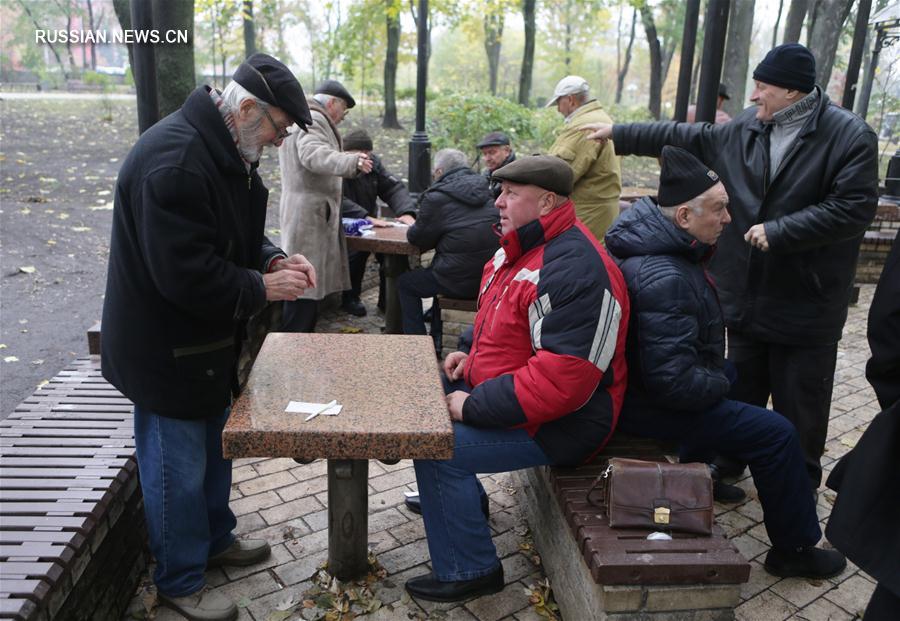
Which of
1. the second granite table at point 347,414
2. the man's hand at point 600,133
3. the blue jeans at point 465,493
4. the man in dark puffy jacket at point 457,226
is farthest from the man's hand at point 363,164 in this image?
the blue jeans at point 465,493

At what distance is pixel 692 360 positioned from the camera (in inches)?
112

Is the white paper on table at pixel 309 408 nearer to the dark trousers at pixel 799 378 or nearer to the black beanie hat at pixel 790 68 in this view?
the dark trousers at pixel 799 378

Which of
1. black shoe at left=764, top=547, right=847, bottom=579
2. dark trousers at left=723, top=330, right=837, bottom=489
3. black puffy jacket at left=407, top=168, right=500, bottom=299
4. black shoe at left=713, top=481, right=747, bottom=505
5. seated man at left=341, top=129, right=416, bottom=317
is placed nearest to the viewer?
black shoe at left=764, top=547, right=847, bottom=579

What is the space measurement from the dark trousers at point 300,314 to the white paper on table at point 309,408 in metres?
2.89

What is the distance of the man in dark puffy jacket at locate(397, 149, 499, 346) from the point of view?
5.14 meters

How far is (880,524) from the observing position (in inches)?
72.2

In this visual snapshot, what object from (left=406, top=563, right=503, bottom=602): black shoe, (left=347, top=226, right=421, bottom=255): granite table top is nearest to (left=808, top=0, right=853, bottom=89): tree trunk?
(left=347, top=226, right=421, bottom=255): granite table top

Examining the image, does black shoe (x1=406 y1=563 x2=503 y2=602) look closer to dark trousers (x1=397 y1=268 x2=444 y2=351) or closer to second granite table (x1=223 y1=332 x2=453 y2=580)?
second granite table (x1=223 y1=332 x2=453 y2=580)

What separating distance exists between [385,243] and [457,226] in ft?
2.41

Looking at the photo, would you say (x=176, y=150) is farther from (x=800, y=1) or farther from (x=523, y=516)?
(x=800, y=1)

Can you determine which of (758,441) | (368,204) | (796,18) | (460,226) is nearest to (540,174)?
(758,441)

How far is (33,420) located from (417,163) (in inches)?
263

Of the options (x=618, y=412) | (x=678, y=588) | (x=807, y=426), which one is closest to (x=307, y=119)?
(x=618, y=412)

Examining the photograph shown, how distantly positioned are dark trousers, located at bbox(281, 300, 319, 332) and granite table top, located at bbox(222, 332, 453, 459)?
6.95 feet
